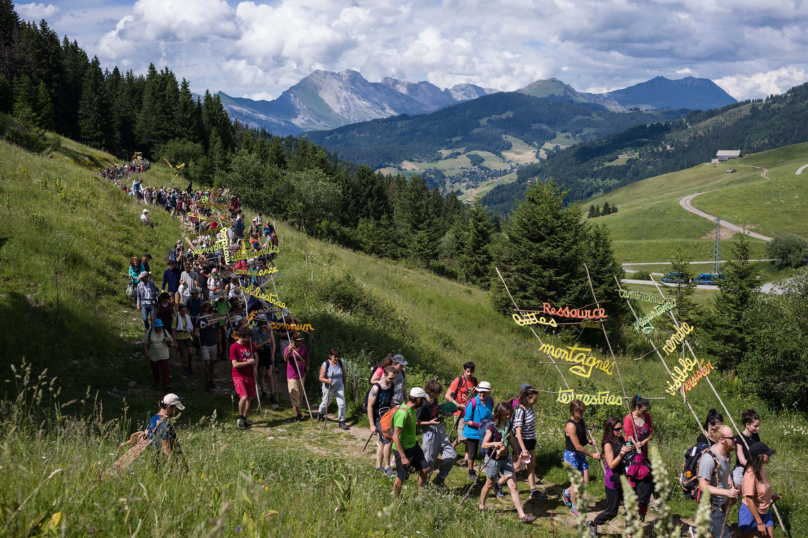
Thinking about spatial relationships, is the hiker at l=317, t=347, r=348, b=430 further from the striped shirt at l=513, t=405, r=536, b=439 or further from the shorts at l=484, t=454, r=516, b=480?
the shorts at l=484, t=454, r=516, b=480

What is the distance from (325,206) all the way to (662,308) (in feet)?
148

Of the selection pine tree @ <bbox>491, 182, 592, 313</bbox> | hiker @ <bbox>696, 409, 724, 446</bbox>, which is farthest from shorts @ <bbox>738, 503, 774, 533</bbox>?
pine tree @ <bbox>491, 182, 592, 313</bbox>

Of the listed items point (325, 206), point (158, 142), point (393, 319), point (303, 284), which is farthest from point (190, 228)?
point (158, 142)

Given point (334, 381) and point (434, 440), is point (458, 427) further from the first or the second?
point (334, 381)

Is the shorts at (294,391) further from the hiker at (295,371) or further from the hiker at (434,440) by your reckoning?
the hiker at (434,440)

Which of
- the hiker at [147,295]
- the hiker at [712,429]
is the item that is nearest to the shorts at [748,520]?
the hiker at [712,429]

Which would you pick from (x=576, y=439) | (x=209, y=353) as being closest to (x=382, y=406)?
(x=576, y=439)

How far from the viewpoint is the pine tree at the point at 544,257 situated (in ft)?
94.6

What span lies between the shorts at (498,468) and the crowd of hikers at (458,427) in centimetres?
2

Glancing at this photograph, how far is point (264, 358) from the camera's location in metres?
11.5

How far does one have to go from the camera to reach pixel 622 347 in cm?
2934

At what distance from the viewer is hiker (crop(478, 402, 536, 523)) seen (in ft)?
24.5

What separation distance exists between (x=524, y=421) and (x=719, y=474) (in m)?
2.86

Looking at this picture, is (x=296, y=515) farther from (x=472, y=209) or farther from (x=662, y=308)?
(x=472, y=209)
